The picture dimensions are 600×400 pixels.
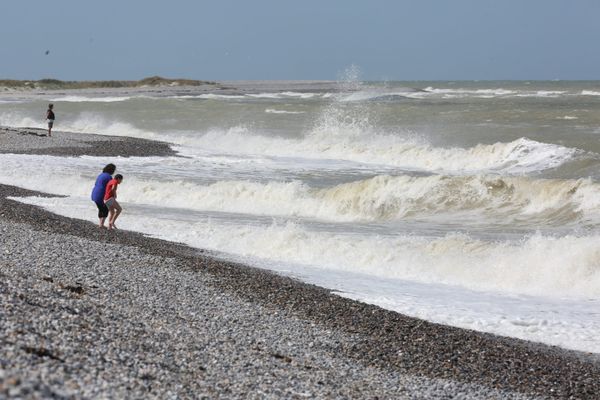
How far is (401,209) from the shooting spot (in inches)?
861

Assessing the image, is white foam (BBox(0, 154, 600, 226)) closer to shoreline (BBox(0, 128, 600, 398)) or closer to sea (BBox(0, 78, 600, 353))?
sea (BBox(0, 78, 600, 353))

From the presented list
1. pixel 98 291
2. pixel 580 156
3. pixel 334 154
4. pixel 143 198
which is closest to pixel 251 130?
pixel 334 154

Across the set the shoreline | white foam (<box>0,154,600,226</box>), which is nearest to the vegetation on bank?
white foam (<box>0,154,600,226</box>)

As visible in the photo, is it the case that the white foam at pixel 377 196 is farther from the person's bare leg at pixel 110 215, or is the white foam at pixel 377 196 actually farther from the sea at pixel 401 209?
the person's bare leg at pixel 110 215

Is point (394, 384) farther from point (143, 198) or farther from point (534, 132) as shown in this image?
point (534, 132)

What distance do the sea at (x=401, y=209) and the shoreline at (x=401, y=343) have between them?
0.62 m

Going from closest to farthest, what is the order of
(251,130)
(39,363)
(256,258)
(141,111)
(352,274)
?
(39,363), (352,274), (256,258), (251,130), (141,111)

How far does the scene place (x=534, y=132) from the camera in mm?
39688

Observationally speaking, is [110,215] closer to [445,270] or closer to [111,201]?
[111,201]

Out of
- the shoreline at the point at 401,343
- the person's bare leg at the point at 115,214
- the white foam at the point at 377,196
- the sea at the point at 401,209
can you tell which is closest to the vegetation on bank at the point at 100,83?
the sea at the point at 401,209

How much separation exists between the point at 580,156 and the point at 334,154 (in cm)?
1149

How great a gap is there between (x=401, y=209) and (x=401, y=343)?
12.9 meters

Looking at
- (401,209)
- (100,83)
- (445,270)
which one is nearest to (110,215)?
(445,270)

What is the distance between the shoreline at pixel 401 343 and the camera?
820 centimetres
